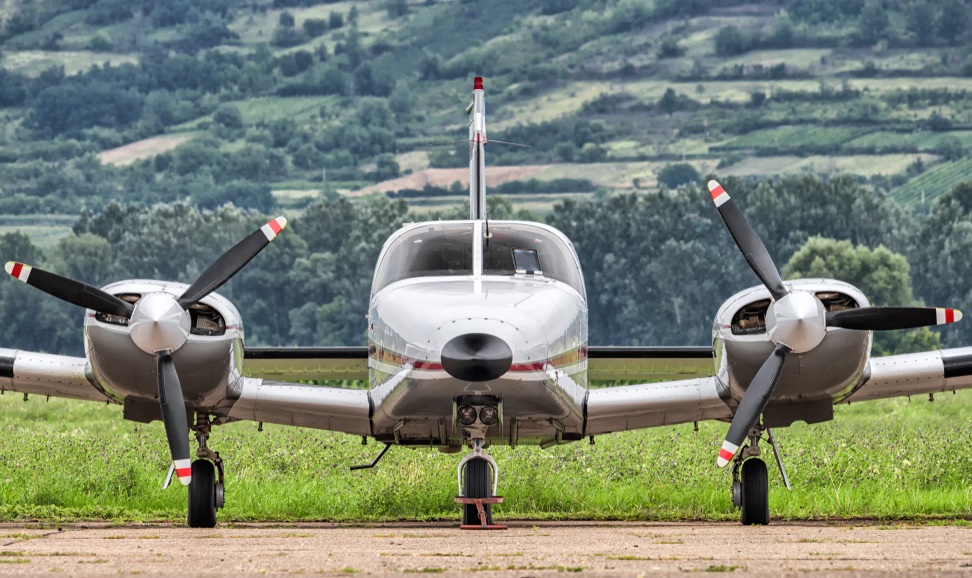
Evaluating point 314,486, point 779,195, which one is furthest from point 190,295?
point 779,195

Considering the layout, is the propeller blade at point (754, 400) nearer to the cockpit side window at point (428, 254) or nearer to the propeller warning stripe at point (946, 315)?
the propeller warning stripe at point (946, 315)

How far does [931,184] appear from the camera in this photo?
188125 mm

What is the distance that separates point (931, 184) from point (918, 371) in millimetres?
178679

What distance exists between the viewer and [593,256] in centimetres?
14838

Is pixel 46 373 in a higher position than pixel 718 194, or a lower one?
lower

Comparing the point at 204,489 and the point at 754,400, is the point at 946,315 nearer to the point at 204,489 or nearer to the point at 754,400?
the point at 754,400

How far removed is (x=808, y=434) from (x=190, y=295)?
1635 centimetres

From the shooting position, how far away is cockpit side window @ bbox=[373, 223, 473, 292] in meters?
15.8

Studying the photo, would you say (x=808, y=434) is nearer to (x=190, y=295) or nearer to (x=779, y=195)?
(x=190, y=295)

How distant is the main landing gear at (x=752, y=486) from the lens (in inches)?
651

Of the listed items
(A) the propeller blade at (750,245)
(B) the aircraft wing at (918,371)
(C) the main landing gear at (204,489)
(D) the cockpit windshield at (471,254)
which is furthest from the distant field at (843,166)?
(C) the main landing gear at (204,489)

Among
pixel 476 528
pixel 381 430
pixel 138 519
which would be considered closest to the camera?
pixel 476 528

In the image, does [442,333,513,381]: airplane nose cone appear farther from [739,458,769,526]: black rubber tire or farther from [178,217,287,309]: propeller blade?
[739,458,769,526]: black rubber tire

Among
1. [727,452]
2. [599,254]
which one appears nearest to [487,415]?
[727,452]
